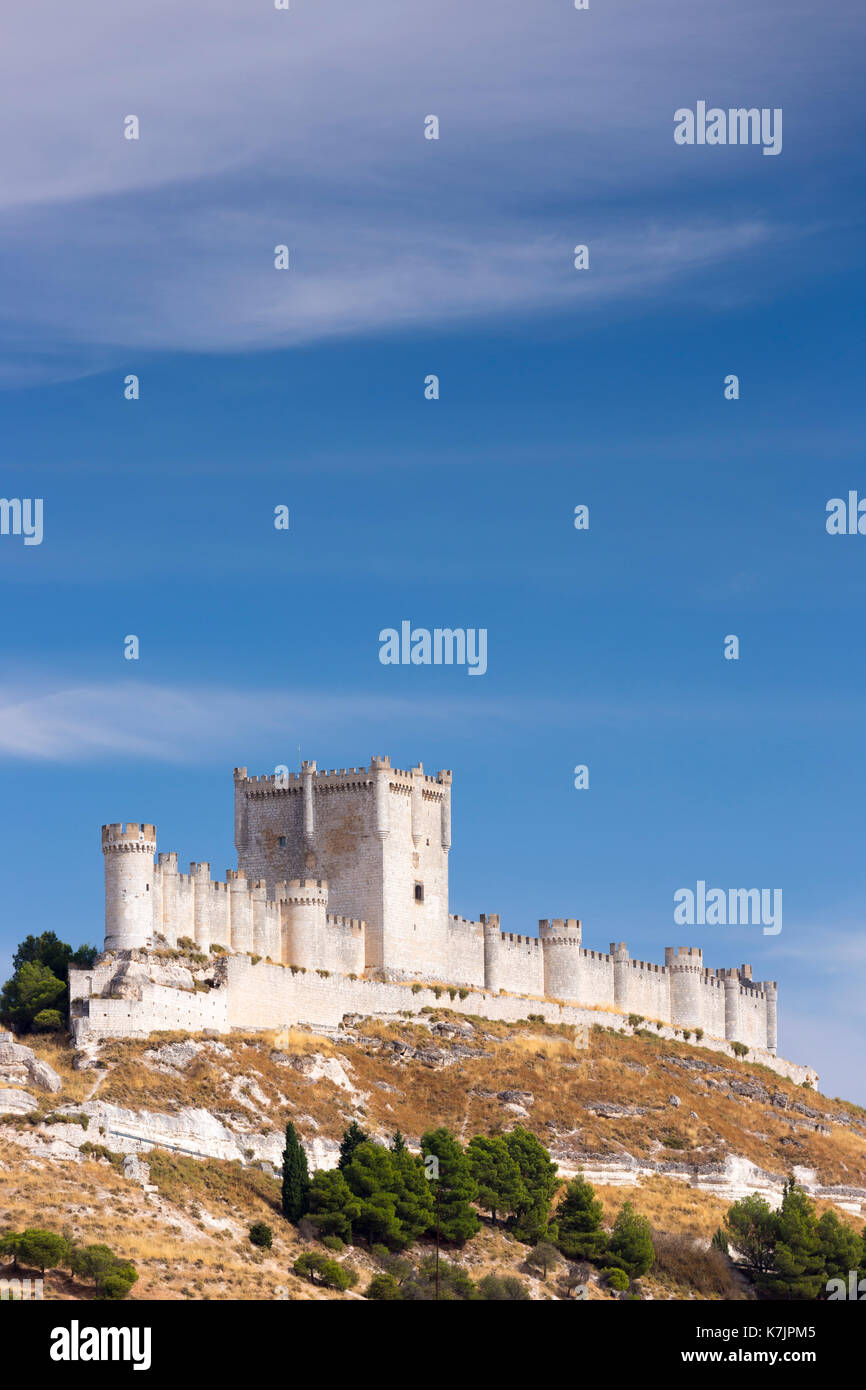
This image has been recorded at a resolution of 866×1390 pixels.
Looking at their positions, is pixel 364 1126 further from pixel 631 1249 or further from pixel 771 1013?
pixel 771 1013

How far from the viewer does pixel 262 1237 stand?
7162 cm

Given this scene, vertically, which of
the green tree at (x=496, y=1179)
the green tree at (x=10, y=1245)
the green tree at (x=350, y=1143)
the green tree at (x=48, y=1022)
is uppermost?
the green tree at (x=48, y=1022)

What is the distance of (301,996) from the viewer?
91.4 metres

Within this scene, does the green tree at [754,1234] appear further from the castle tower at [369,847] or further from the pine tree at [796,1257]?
the castle tower at [369,847]

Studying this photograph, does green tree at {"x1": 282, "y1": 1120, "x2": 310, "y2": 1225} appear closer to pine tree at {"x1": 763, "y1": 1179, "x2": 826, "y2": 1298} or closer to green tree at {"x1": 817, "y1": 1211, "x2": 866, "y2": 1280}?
pine tree at {"x1": 763, "y1": 1179, "x2": 826, "y2": 1298}

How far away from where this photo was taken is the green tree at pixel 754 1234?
3324 inches

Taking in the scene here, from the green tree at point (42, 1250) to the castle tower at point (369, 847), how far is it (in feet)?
114

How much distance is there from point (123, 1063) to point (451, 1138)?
11.7 m

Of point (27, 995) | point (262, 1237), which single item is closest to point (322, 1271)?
point (262, 1237)

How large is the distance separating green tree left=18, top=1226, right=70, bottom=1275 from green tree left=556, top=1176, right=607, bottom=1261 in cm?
2221

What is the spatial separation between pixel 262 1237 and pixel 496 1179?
488 inches

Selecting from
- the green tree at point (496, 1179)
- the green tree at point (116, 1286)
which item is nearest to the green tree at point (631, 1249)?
the green tree at point (496, 1179)
